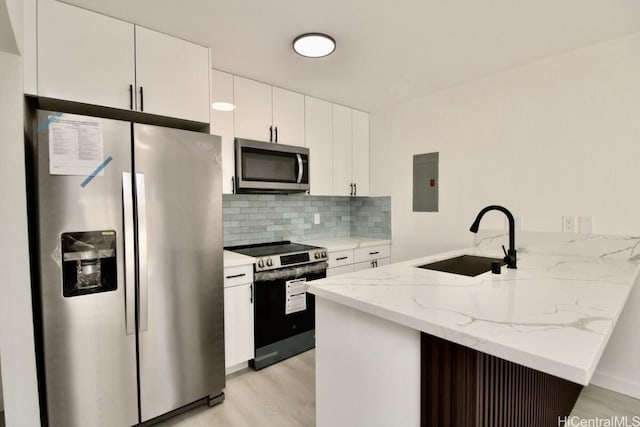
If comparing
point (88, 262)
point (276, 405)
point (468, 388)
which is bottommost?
point (276, 405)

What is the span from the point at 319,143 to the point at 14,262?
2458mm

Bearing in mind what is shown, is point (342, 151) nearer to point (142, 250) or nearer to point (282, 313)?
point (282, 313)

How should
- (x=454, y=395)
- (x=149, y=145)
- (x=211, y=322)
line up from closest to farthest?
(x=454, y=395) < (x=149, y=145) < (x=211, y=322)

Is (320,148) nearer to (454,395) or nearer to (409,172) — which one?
(409,172)

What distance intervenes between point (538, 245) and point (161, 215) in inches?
104

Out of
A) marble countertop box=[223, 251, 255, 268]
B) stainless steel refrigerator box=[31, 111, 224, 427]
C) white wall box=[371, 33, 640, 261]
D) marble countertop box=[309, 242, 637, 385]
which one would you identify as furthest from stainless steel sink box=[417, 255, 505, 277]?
stainless steel refrigerator box=[31, 111, 224, 427]

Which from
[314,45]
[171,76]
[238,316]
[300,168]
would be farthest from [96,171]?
[300,168]

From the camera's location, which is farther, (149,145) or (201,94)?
(201,94)

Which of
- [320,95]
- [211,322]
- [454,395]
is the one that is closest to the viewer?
[454,395]

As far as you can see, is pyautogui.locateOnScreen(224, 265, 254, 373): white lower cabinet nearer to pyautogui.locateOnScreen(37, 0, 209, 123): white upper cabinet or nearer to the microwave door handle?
the microwave door handle

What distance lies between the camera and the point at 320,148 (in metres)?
3.22

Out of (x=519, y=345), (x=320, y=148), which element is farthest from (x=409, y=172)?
(x=519, y=345)

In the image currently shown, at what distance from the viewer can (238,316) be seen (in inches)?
91.5

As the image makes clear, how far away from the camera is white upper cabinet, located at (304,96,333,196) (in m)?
3.12
